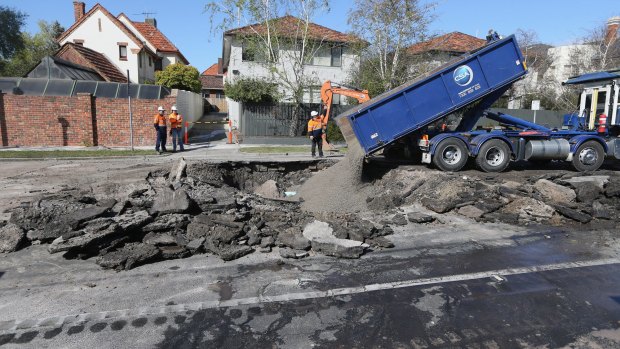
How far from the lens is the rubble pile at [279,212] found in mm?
5996

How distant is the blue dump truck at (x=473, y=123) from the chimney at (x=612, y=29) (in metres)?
20.4

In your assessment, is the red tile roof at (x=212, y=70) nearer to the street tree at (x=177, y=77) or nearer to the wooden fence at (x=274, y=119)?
the street tree at (x=177, y=77)

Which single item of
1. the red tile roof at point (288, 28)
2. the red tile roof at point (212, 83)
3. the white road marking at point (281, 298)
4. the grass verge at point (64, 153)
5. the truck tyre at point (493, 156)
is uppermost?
the red tile roof at point (212, 83)

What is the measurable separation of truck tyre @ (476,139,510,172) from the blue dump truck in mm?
24

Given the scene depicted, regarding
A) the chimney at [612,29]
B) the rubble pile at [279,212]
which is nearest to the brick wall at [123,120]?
the rubble pile at [279,212]

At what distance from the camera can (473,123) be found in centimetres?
1144

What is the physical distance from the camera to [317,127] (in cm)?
1448

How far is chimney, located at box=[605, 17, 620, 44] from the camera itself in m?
27.5

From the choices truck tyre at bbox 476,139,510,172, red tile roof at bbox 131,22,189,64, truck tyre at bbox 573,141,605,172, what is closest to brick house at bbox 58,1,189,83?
red tile roof at bbox 131,22,189,64

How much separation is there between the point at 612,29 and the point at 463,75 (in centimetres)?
2669

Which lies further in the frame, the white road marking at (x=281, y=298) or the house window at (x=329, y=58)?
the house window at (x=329, y=58)

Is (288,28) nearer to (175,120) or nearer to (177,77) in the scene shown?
(175,120)

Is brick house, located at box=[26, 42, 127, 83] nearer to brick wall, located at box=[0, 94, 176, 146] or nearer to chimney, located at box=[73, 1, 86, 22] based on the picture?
brick wall, located at box=[0, 94, 176, 146]

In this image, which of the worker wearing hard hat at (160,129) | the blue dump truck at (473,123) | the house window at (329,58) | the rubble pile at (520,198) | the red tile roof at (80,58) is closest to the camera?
the rubble pile at (520,198)
